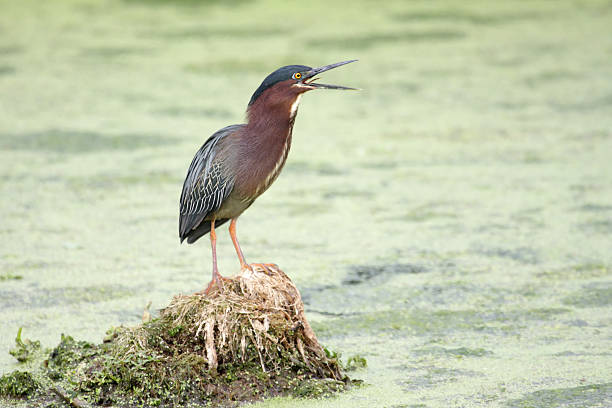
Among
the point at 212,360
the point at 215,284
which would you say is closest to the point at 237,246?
the point at 215,284

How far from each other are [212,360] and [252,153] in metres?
0.66

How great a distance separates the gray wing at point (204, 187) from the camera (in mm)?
2947

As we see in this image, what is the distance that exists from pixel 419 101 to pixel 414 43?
1.44 m

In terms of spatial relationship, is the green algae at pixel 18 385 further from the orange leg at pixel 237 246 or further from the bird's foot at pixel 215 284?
the orange leg at pixel 237 246

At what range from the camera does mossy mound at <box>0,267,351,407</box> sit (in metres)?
2.75

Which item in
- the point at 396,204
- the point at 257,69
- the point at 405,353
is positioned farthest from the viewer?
the point at 257,69

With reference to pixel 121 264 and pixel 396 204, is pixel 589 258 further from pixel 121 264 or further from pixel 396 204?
pixel 121 264

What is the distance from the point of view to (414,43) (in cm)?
771

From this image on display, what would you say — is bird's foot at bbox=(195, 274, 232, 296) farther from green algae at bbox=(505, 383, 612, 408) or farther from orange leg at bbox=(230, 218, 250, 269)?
green algae at bbox=(505, 383, 612, 408)

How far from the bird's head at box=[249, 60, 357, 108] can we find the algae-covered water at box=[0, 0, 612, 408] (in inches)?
36.8

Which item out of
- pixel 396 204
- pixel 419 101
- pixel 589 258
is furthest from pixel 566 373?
pixel 419 101

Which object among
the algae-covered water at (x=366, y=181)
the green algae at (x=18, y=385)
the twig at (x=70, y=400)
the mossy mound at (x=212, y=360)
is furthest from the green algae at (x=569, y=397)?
the green algae at (x=18, y=385)

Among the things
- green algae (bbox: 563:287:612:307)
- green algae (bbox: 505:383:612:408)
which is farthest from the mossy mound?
green algae (bbox: 563:287:612:307)

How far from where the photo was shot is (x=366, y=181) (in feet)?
16.8
